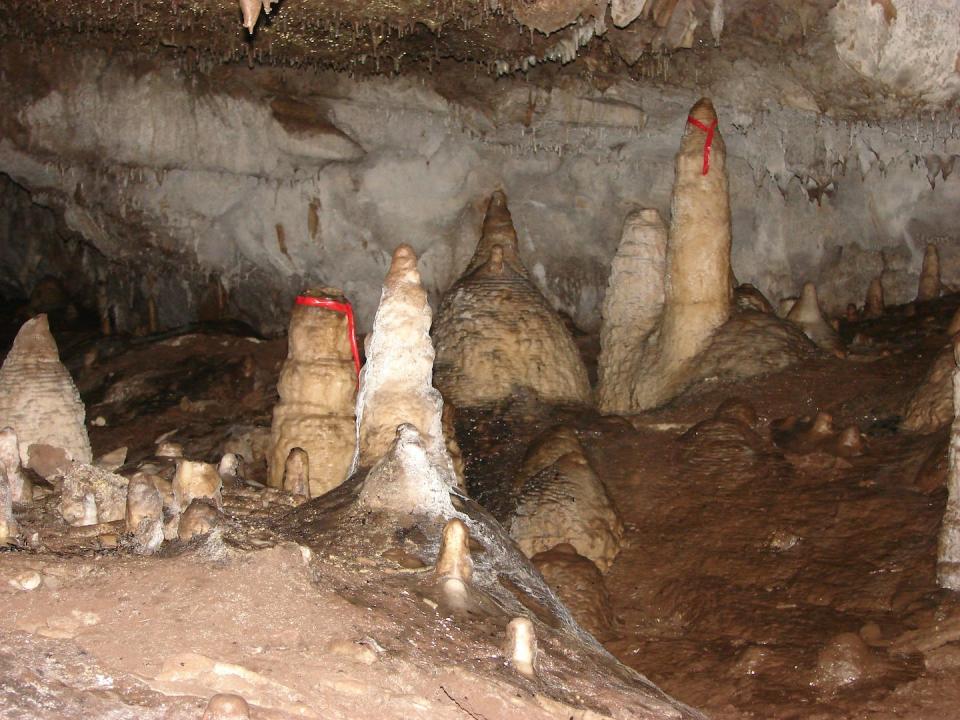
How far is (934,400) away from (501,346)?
4.67m

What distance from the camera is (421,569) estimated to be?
6.56 metres

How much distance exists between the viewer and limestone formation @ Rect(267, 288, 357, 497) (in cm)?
1077

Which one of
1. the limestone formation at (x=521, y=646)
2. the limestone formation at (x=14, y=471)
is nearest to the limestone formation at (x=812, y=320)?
the limestone formation at (x=14, y=471)

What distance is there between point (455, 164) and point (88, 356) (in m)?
6.34

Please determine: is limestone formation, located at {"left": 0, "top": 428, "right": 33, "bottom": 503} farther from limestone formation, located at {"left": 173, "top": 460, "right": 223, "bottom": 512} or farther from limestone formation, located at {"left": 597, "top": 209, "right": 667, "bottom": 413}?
limestone formation, located at {"left": 597, "top": 209, "right": 667, "bottom": 413}

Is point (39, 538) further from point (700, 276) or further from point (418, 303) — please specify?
point (700, 276)

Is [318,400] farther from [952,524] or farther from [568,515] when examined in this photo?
[952,524]

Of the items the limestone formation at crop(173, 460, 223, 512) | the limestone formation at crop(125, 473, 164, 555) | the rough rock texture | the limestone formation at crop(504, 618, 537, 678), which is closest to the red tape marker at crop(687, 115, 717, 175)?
the rough rock texture

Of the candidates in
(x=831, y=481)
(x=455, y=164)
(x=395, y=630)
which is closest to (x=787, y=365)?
(x=831, y=481)

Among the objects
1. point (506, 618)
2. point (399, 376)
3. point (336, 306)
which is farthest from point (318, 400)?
point (506, 618)

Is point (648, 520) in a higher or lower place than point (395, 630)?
lower

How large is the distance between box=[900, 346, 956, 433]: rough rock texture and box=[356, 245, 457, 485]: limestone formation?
488 cm

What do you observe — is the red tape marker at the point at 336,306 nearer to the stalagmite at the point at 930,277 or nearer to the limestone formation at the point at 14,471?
the limestone formation at the point at 14,471

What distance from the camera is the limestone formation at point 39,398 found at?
1059cm
